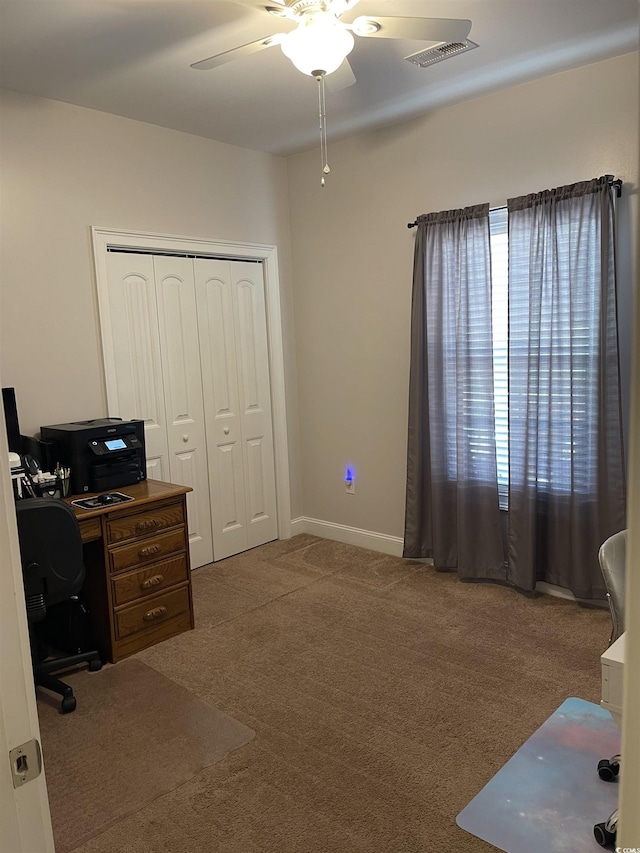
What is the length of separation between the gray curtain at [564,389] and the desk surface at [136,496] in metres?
1.89

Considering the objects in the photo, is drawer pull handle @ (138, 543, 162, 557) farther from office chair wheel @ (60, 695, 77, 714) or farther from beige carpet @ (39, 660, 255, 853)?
office chair wheel @ (60, 695, 77, 714)

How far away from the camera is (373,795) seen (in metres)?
2.17

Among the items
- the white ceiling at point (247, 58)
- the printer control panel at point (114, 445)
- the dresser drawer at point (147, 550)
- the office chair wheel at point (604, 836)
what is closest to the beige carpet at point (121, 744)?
the dresser drawer at point (147, 550)

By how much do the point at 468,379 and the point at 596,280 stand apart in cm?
88

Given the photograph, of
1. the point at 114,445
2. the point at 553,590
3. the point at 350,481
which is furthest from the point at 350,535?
the point at 114,445

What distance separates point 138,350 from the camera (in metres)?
3.93

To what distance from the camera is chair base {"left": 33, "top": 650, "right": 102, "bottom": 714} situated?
273 centimetres

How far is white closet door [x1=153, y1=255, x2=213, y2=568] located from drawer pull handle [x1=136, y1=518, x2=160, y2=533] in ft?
3.05

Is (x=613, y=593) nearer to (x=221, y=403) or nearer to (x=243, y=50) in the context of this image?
(x=243, y=50)

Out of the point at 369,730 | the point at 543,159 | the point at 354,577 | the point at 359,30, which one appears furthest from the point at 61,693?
the point at 543,159

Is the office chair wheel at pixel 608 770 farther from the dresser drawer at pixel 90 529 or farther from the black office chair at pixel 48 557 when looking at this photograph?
the dresser drawer at pixel 90 529

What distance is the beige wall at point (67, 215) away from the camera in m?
3.32

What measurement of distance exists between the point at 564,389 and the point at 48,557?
2650mm

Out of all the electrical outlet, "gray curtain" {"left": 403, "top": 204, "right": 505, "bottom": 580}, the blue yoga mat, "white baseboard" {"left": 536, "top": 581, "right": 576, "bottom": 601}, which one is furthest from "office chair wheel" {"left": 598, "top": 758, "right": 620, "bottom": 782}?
the electrical outlet
